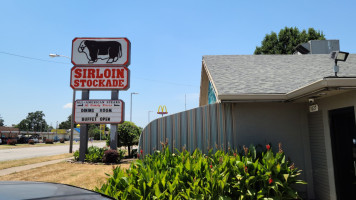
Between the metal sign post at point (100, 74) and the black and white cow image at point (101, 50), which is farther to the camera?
the black and white cow image at point (101, 50)

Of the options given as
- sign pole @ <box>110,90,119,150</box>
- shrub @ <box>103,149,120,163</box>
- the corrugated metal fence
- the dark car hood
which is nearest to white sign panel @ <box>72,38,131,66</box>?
sign pole @ <box>110,90,119,150</box>

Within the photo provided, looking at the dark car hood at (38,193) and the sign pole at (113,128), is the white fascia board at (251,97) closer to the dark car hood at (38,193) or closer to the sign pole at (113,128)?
the dark car hood at (38,193)

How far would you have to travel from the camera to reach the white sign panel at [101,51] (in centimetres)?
1389

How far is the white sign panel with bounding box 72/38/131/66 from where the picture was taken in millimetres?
13891

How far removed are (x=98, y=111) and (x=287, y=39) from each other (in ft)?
93.2

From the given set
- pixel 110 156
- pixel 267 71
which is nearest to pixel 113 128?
pixel 110 156

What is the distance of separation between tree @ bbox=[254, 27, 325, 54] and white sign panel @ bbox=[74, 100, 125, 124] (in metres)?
25.6

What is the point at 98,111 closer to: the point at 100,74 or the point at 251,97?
the point at 100,74

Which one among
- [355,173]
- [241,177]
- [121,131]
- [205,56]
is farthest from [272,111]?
[121,131]

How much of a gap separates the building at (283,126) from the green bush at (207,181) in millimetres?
1549

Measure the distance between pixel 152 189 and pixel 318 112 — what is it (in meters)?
4.86

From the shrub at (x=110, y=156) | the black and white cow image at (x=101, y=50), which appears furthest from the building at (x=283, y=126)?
the shrub at (x=110, y=156)

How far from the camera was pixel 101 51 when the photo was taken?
13984mm

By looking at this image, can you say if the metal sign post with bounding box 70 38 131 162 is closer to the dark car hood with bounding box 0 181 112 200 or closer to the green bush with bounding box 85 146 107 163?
the green bush with bounding box 85 146 107 163
